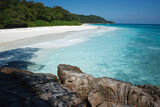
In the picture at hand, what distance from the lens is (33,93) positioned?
111 inches

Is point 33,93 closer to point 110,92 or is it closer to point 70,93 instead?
point 70,93

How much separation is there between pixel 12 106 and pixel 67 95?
131 centimetres

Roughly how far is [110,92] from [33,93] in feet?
7.65

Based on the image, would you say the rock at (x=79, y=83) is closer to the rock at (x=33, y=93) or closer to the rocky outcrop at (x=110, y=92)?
the rocky outcrop at (x=110, y=92)

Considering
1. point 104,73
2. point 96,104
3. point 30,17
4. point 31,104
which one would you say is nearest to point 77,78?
point 96,104

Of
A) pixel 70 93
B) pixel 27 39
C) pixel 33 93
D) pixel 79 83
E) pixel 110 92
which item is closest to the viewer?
pixel 33 93

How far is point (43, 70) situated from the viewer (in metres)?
6.57

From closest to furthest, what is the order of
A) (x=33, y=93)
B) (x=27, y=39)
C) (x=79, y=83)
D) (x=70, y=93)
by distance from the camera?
(x=33, y=93), (x=70, y=93), (x=79, y=83), (x=27, y=39)

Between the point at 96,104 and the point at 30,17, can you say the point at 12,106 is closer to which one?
the point at 96,104

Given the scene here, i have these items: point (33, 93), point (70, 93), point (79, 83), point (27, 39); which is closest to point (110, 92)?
point (79, 83)

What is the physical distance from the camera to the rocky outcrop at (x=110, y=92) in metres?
2.81

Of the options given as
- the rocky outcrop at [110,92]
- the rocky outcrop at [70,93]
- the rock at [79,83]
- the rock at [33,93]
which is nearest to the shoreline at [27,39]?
the rock at [33,93]

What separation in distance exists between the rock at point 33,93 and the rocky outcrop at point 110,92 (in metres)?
0.49

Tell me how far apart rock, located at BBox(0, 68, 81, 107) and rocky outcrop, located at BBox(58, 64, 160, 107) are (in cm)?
49
